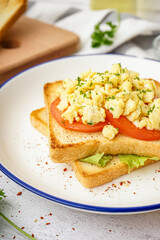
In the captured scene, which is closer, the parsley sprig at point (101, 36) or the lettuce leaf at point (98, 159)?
the lettuce leaf at point (98, 159)

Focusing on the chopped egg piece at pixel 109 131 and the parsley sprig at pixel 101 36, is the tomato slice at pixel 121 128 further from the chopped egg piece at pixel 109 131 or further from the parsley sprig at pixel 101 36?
the parsley sprig at pixel 101 36

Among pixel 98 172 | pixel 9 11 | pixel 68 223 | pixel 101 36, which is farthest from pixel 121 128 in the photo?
pixel 9 11

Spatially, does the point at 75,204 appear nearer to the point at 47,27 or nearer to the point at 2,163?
the point at 2,163

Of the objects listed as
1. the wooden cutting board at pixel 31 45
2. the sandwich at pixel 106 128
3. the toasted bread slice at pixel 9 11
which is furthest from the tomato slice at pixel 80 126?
the toasted bread slice at pixel 9 11

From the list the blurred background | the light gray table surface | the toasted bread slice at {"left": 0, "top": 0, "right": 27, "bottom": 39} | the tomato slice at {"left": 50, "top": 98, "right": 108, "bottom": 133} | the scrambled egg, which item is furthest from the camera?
the blurred background

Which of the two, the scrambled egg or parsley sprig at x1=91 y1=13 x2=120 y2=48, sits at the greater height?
parsley sprig at x1=91 y1=13 x2=120 y2=48

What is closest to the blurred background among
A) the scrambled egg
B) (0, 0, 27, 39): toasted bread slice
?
(0, 0, 27, 39): toasted bread slice

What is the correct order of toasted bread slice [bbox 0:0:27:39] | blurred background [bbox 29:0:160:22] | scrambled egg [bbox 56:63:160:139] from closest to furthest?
scrambled egg [bbox 56:63:160:139], toasted bread slice [bbox 0:0:27:39], blurred background [bbox 29:0:160:22]

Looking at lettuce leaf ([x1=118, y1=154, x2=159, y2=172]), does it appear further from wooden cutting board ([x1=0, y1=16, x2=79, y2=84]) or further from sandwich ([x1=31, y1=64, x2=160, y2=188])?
wooden cutting board ([x1=0, y1=16, x2=79, y2=84])
